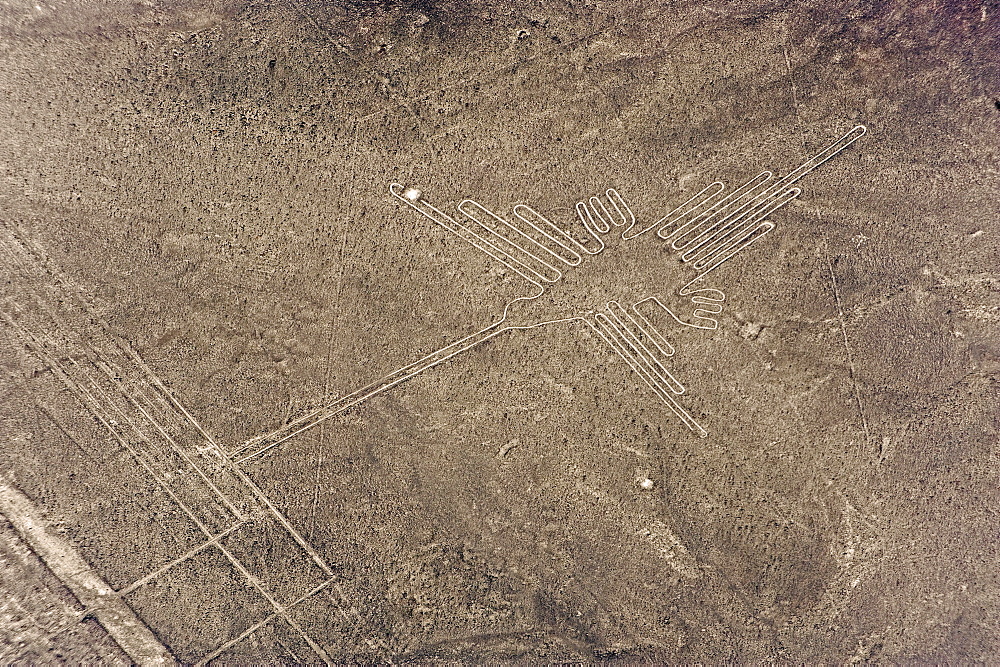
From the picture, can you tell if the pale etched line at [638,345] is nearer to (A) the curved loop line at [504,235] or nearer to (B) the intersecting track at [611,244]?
(B) the intersecting track at [611,244]

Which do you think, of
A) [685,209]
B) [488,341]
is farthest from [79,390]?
[685,209]

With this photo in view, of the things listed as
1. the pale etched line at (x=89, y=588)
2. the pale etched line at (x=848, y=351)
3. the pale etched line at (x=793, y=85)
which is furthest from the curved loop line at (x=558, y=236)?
the pale etched line at (x=89, y=588)

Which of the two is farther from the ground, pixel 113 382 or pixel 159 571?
pixel 113 382

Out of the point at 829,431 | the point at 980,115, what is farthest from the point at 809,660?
the point at 980,115

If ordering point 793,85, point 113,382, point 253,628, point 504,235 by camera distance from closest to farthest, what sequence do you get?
1. point 253,628
2. point 113,382
3. point 504,235
4. point 793,85

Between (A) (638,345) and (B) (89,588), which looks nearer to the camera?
(B) (89,588)

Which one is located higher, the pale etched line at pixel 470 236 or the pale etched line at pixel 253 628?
the pale etched line at pixel 470 236

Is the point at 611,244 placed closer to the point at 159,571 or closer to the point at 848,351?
the point at 848,351
